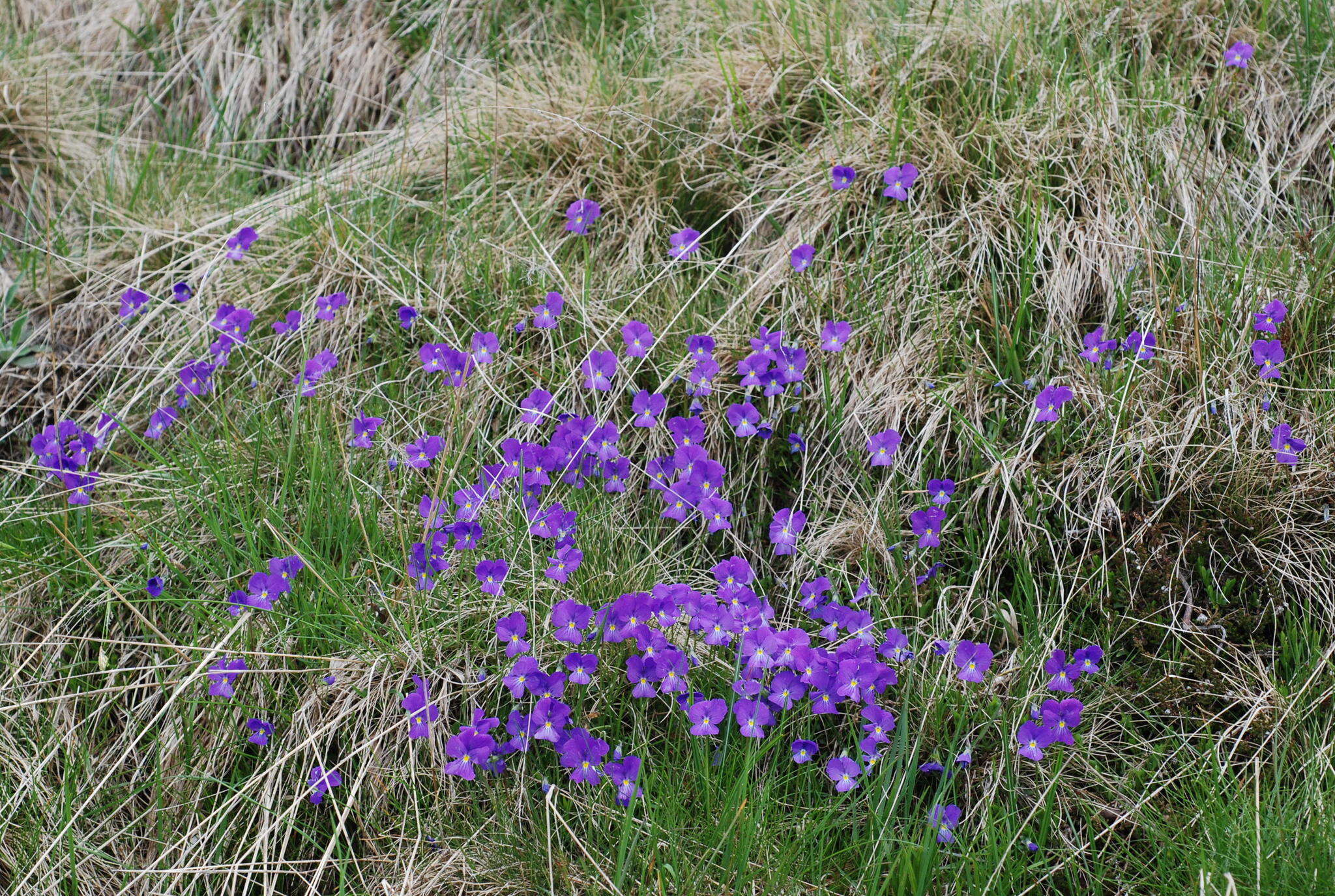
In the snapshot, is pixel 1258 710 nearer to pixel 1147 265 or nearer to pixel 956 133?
pixel 1147 265

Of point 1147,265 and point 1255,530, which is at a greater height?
point 1147,265

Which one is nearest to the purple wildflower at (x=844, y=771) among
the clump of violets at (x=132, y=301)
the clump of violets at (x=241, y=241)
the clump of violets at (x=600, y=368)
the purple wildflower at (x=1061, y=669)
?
the purple wildflower at (x=1061, y=669)

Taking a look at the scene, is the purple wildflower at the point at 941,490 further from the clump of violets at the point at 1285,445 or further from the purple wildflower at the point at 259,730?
the purple wildflower at the point at 259,730

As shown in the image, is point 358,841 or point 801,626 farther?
point 801,626

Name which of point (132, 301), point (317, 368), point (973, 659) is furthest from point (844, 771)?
point (132, 301)

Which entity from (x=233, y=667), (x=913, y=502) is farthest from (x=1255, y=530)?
(x=233, y=667)

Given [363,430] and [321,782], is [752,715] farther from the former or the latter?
[363,430]
